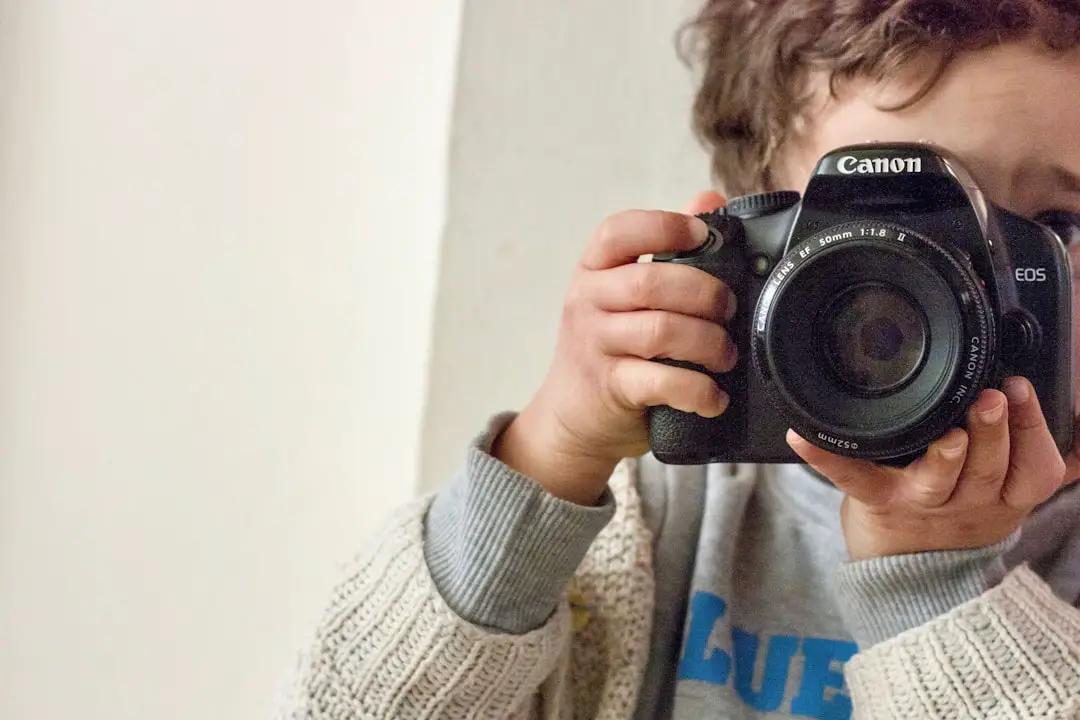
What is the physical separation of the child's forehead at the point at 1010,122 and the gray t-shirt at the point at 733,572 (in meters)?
0.18

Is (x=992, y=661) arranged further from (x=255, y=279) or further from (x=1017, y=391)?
(x=255, y=279)

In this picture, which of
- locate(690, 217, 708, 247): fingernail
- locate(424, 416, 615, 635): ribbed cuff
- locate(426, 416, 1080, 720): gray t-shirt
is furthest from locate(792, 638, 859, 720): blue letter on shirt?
locate(690, 217, 708, 247): fingernail

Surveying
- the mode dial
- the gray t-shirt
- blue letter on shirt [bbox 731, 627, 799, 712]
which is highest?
the mode dial

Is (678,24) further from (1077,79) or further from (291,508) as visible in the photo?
(291,508)

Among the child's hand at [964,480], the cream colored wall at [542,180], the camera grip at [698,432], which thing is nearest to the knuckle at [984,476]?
the child's hand at [964,480]

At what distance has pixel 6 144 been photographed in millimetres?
692

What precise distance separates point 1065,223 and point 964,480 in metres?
0.16

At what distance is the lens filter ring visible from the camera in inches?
15.1

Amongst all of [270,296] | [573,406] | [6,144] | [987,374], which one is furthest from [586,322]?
[6,144]

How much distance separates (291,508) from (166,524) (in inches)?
3.8

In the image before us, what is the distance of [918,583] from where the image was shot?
1.50 feet

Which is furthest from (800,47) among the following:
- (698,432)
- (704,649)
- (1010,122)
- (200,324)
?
(200,324)

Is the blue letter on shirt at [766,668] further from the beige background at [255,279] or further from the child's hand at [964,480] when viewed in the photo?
the beige background at [255,279]

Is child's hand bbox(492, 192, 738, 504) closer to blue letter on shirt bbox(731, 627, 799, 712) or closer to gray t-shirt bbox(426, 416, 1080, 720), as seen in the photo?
gray t-shirt bbox(426, 416, 1080, 720)
